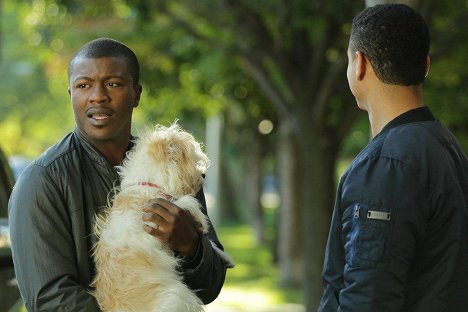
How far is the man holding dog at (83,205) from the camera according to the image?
300 cm

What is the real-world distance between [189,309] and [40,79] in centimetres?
3168

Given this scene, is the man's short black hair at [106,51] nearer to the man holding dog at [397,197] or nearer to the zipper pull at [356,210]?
the man holding dog at [397,197]

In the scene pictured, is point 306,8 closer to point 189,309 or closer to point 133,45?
point 133,45

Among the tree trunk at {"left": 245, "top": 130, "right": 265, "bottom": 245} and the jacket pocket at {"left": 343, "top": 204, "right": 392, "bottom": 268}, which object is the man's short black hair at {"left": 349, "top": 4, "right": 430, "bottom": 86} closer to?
the jacket pocket at {"left": 343, "top": 204, "right": 392, "bottom": 268}

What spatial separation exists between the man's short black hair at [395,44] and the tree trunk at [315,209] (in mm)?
7875

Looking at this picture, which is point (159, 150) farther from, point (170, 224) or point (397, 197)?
point (397, 197)

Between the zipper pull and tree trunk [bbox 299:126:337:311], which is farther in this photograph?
tree trunk [bbox 299:126:337:311]

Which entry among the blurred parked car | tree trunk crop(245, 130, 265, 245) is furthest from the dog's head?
tree trunk crop(245, 130, 265, 245)

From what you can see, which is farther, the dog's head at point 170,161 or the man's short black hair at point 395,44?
the dog's head at point 170,161

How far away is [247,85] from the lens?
1694 centimetres

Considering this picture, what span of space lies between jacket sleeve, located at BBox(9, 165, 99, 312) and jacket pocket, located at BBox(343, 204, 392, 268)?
1000mm

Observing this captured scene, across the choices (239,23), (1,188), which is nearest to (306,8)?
(239,23)

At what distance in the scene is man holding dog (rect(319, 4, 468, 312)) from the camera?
2.68 metres

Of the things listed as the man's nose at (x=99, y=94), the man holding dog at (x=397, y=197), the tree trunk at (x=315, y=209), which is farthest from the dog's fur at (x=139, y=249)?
the tree trunk at (x=315, y=209)
